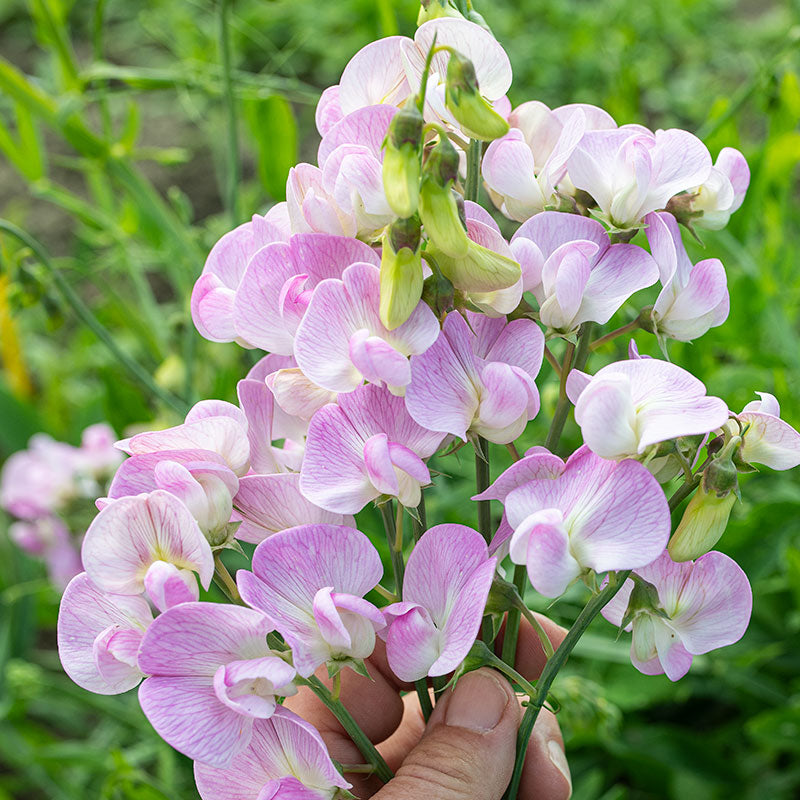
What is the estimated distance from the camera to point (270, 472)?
532 millimetres

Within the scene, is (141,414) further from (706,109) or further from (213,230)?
(706,109)

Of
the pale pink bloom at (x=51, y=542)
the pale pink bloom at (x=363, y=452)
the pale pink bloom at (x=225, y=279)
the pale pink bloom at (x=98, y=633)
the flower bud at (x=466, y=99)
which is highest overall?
the flower bud at (x=466, y=99)

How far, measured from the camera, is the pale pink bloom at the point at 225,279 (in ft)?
1.65

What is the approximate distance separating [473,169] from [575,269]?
0.08 meters

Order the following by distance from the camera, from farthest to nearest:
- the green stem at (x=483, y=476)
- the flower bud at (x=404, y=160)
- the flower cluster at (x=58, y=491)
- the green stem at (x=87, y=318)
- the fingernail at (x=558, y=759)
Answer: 1. the flower cluster at (x=58, y=491)
2. the green stem at (x=87, y=318)
3. the fingernail at (x=558, y=759)
4. the green stem at (x=483, y=476)
5. the flower bud at (x=404, y=160)

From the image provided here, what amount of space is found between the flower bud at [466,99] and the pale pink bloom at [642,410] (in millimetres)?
124

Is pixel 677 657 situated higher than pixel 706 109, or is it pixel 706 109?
pixel 677 657

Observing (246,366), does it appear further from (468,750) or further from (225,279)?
(468,750)

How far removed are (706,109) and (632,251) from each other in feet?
6.50

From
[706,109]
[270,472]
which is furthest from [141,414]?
[706,109]

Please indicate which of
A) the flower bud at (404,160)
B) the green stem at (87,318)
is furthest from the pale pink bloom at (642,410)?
the green stem at (87,318)

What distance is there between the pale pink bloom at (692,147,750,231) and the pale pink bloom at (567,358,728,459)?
13 cm

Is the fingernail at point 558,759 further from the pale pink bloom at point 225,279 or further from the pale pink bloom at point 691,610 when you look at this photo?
the pale pink bloom at point 225,279

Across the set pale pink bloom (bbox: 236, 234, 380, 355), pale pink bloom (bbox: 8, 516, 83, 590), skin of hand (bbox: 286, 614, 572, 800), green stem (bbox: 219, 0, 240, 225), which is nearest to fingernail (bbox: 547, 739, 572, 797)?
skin of hand (bbox: 286, 614, 572, 800)
